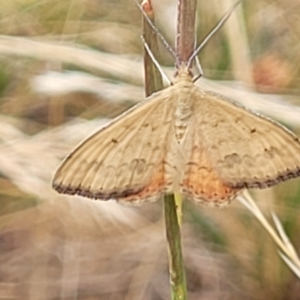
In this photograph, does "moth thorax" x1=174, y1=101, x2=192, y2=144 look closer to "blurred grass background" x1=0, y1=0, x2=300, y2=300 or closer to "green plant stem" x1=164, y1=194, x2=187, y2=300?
"green plant stem" x1=164, y1=194, x2=187, y2=300

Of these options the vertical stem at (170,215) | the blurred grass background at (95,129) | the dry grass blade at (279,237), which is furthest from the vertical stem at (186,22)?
the blurred grass background at (95,129)

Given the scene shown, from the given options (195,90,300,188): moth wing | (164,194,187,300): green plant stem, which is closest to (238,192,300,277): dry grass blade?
(195,90,300,188): moth wing

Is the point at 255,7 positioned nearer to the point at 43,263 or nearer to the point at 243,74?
the point at 243,74

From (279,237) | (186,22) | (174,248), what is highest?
(186,22)

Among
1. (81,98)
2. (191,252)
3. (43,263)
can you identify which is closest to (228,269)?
(191,252)

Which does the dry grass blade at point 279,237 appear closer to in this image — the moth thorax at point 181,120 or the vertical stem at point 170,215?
the moth thorax at point 181,120

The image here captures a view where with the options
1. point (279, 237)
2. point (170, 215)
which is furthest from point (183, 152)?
point (279, 237)

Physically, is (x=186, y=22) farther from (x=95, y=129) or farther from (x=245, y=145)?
(x=95, y=129)
